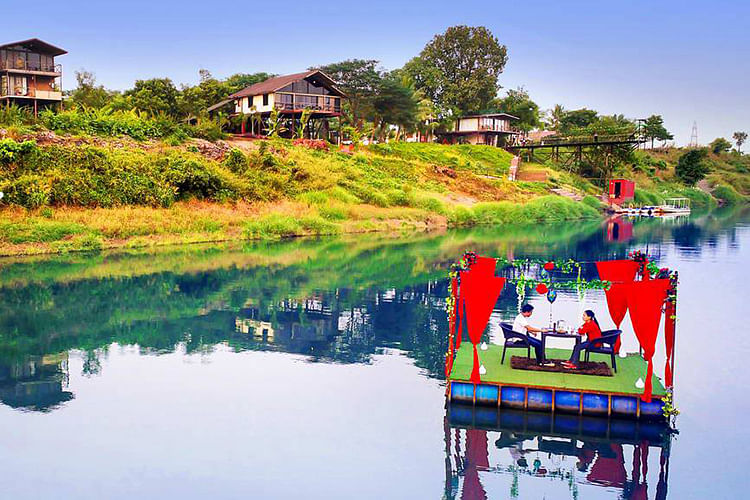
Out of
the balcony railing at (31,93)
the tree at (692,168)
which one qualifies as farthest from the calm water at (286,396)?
the tree at (692,168)

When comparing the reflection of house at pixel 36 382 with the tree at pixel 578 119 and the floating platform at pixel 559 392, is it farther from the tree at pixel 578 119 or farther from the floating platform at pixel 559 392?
the tree at pixel 578 119

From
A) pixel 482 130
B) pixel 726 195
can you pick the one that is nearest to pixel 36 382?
pixel 482 130

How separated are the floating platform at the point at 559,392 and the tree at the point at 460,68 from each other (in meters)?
76.8

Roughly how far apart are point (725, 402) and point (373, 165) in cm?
→ 4732

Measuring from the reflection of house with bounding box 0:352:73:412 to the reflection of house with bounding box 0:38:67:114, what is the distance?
4130cm

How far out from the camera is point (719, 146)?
116m

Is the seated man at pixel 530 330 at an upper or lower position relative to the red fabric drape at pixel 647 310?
lower

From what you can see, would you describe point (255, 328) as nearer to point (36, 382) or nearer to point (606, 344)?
point (36, 382)

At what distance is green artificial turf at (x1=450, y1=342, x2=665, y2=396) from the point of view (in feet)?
45.2

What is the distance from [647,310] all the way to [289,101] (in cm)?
5315

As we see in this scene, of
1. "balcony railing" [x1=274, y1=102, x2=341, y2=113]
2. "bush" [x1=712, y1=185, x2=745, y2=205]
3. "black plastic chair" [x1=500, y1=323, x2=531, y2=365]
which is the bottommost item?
"black plastic chair" [x1=500, y1=323, x2=531, y2=365]

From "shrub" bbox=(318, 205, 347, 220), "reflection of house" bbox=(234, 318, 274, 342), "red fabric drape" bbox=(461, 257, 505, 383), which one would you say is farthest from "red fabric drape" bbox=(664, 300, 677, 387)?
"shrub" bbox=(318, 205, 347, 220)

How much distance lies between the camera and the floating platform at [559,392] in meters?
13.5

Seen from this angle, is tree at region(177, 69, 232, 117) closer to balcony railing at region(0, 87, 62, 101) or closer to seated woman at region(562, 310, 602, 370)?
balcony railing at region(0, 87, 62, 101)
